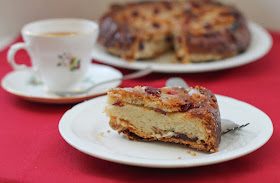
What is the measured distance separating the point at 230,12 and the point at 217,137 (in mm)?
1741

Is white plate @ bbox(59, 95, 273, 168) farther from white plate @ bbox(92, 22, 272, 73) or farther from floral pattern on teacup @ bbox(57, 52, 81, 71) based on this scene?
white plate @ bbox(92, 22, 272, 73)

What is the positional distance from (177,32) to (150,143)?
1.47 meters

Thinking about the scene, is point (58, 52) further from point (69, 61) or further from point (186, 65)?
point (186, 65)

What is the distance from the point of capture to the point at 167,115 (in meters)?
1.60

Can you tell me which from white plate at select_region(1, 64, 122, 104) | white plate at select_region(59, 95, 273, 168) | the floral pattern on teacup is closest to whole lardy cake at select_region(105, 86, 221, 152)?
white plate at select_region(59, 95, 273, 168)

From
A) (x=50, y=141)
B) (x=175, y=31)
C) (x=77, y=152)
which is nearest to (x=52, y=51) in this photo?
(x=50, y=141)

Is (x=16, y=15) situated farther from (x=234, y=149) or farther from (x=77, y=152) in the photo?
(x=234, y=149)

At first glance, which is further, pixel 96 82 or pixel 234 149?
pixel 96 82

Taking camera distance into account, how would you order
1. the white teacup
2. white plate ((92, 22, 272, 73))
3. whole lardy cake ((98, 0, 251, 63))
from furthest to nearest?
whole lardy cake ((98, 0, 251, 63)) < white plate ((92, 22, 272, 73)) < the white teacup

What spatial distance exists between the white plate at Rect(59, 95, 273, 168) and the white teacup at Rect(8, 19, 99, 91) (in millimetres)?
481

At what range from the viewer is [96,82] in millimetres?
2443

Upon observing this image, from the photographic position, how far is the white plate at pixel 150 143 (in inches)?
54.3

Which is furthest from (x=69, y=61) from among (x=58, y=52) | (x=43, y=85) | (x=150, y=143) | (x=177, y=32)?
(x=177, y=32)

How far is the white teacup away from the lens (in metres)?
2.24
